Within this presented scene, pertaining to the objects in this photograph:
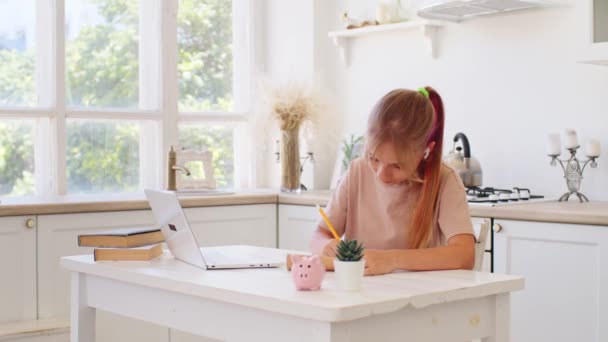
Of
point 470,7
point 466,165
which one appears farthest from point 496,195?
point 470,7

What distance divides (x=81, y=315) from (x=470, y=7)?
2268 mm

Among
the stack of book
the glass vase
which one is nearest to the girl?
the stack of book

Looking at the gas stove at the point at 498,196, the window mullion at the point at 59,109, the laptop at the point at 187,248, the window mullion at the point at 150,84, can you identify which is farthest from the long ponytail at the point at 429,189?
the window mullion at the point at 150,84

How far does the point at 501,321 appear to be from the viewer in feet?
6.34

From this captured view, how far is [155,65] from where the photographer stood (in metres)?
4.52

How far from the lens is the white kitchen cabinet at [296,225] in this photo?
3.99 meters

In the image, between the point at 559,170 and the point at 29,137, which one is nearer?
the point at 559,170

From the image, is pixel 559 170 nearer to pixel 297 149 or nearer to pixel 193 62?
pixel 297 149

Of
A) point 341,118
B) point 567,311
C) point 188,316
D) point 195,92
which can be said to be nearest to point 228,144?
point 195,92

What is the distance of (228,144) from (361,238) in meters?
2.54

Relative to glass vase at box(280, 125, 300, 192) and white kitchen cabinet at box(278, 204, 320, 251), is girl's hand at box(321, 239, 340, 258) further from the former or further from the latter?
glass vase at box(280, 125, 300, 192)

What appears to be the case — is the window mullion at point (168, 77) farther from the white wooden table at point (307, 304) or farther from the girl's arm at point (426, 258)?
the girl's arm at point (426, 258)

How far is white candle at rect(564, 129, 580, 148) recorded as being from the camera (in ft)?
11.6

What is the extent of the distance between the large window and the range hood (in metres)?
1.32
